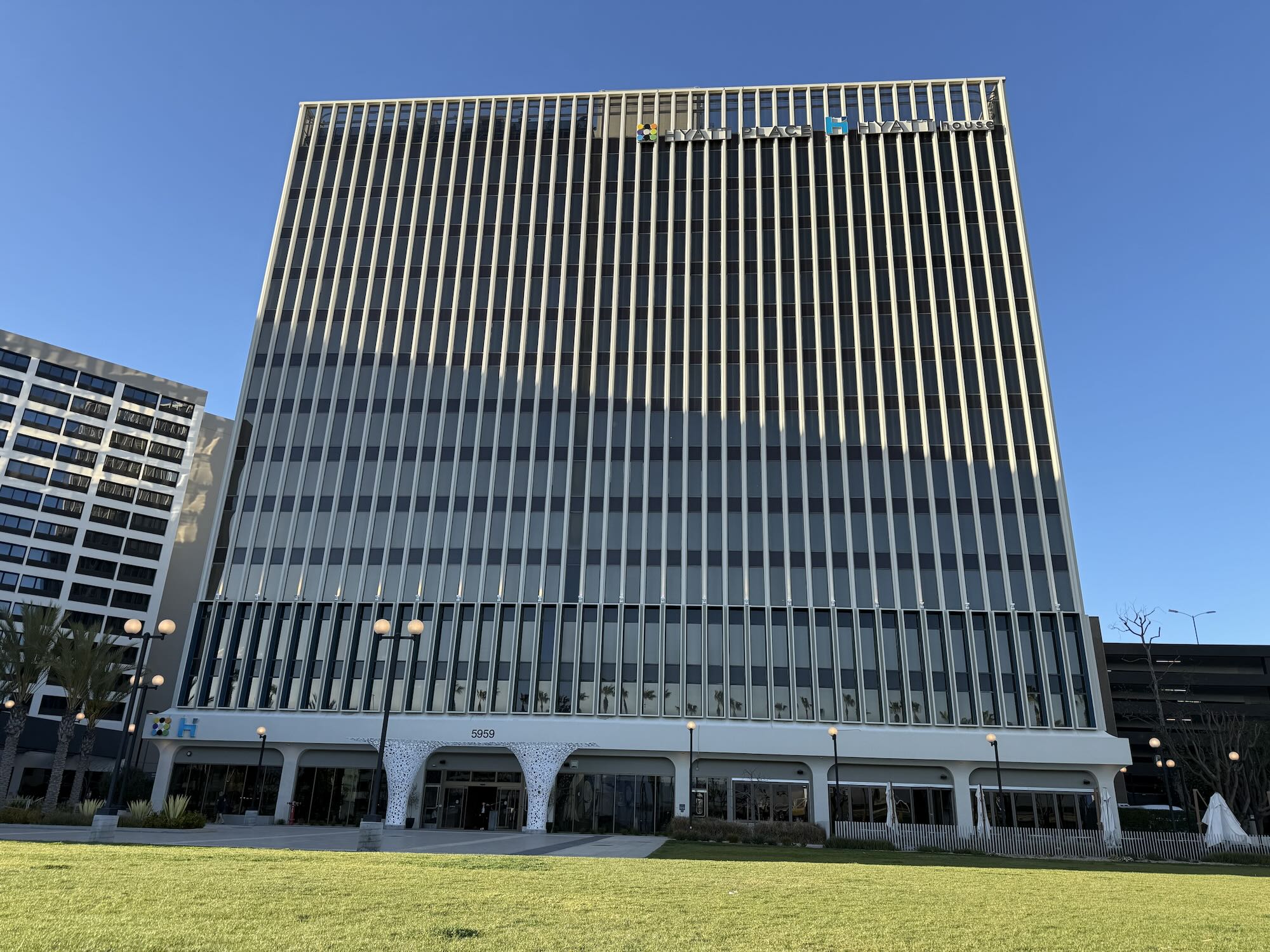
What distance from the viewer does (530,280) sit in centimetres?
6097

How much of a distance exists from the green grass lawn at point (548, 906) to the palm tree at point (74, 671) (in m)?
28.1

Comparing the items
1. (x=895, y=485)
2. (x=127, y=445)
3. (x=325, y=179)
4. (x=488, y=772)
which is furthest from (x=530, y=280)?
(x=127, y=445)

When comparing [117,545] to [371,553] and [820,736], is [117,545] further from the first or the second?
[820,736]

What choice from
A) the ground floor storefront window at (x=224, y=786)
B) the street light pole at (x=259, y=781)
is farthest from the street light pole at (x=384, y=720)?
the ground floor storefront window at (x=224, y=786)

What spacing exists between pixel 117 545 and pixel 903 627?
262 feet

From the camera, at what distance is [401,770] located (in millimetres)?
45688

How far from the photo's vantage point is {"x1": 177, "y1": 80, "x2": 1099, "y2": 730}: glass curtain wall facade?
4959cm

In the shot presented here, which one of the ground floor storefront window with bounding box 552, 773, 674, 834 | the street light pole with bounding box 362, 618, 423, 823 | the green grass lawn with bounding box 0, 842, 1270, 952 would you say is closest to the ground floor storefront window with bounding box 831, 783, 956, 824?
the ground floor storefront window with bounding box 552, 773, 674, 834

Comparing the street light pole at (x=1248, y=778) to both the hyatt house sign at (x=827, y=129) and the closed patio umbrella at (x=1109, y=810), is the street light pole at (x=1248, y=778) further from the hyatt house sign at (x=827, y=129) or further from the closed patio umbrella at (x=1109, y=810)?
the hyatt house sign at (x=827, y=129)

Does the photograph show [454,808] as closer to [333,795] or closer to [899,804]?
[333,795]

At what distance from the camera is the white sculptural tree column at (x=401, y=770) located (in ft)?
148

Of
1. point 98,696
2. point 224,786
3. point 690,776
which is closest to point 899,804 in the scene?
point 690,776

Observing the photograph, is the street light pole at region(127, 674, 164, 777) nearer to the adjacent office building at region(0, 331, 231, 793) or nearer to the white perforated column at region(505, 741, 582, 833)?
the adjacent office building at region(0, 331, 231, 793)

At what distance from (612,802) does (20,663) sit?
3128 cm
